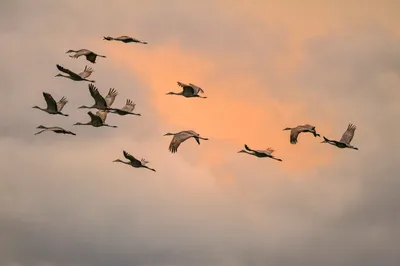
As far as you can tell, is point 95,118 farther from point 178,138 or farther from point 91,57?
point 178,138

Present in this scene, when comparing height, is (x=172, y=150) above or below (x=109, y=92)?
below

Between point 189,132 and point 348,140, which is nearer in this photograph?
point 189,132

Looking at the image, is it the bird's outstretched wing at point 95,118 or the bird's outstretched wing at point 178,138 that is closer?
the bird's outstretched wing at point 178,138

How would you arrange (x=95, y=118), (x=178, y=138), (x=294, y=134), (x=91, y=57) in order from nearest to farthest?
(x=178, y=138), (x=294, y=134), (x=91, y=57), (x=95, y=118)

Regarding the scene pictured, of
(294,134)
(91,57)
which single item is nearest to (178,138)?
(294,134)

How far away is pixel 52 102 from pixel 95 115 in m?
4.94

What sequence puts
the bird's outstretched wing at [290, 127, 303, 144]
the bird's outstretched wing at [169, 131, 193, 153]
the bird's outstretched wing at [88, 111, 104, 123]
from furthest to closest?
the bird's outstretched wing at [88, 111, 104, 123] → the bird's outstretched wing at [290, 127, 303, 144] → the bird's outstretched wing at [169, 131, 193, 153]

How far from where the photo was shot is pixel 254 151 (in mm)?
135250

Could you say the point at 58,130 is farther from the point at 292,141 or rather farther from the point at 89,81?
the point at 292,141

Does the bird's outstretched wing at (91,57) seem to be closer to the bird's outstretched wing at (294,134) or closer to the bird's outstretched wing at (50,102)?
the bird's outstretched wing at (50,102)

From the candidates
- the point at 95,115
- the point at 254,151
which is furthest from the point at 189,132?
the point at 95,115

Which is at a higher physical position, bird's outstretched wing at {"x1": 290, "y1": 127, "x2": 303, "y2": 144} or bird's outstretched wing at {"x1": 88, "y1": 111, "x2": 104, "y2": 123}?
bird's outstretched wing at {"x1": 88, "y1": 111, "x2": 104, "y2": 123}

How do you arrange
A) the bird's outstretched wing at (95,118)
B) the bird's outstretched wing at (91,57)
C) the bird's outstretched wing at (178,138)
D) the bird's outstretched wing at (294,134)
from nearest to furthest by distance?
the bird's outstretched wing at (178,138) → the bird's outstretched wing at (294,134) → the bird's outstretched wing at (91,57) → the bird's outstretched wing at (95,118)

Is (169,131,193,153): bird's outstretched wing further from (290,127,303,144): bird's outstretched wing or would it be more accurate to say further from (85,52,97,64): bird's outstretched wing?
(85,52,97,64): bird's outstretched wing
